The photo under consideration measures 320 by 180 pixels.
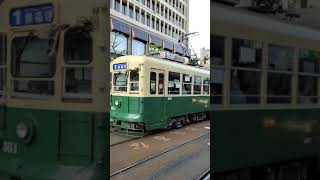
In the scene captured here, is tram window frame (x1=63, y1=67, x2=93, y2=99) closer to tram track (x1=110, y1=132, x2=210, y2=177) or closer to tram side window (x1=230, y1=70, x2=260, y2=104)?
tram track (x1=110, y1=132, x2=210, y2=177)

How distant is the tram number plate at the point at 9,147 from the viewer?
5.54 ft

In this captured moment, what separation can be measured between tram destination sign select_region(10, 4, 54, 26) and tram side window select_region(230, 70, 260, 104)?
28.0 inches

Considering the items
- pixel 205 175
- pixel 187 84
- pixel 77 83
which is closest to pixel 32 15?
pixel 77 83

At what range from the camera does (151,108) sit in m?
1.72

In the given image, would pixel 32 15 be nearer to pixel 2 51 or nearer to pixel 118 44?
pixel 2 51

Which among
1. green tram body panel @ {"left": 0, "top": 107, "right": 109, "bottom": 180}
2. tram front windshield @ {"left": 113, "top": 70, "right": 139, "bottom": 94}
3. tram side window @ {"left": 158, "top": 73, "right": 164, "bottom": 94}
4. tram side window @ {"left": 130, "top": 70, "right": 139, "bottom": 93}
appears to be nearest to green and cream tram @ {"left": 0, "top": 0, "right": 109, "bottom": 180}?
green tram body panel @ {"left": 0, "top": 107, "right": 109, "bottom": 180}

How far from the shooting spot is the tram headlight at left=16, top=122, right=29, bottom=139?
1.63 m

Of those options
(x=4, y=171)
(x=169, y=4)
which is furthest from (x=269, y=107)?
(x=4, y=171)

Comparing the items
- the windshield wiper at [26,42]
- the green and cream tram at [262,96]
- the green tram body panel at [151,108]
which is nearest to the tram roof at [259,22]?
the green and cream tram at [262,96]

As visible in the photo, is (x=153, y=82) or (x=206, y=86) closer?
(x=206, y=86)

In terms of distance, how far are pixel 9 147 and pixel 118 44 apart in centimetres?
63

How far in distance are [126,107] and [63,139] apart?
11.0 inches

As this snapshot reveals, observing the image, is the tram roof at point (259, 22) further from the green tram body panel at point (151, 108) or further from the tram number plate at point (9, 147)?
the tram number plate at point (9, 147)

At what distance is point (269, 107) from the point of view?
163cm
